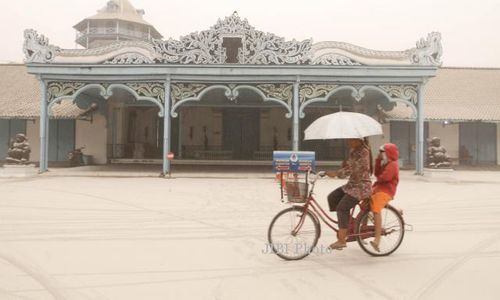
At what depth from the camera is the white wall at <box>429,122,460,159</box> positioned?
20.4 metres

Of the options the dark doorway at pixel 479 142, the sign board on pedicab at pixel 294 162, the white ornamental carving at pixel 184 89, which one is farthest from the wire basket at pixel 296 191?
the dark doorway at pixel 479 142

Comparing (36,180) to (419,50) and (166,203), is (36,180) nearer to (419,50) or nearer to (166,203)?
(166,203)

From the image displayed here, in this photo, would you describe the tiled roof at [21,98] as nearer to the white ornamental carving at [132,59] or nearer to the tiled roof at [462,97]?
the white ornamental carving at [132,59]

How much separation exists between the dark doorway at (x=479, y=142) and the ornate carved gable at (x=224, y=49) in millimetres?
12411

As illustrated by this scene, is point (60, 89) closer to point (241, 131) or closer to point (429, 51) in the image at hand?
point (241, 131)

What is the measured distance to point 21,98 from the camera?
19.9 metres

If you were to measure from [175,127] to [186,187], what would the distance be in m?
10.4

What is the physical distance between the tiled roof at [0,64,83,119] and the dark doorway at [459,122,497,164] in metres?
20.2

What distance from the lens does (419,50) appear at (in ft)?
44.1

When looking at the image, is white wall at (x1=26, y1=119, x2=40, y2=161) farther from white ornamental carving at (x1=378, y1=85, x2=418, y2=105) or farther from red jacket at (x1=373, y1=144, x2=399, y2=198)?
red jacket at (x1=373, y1=144, x2=399, y2=198)

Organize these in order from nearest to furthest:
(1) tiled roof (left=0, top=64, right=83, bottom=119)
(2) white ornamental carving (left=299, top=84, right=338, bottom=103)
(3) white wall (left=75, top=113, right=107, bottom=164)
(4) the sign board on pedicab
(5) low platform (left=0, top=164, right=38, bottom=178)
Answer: (4) the sign board on pedicab → (5) low platform (left=0, top=164, right=38, bottom=178) → (2) white ornamental carving (left=299, top=84, right=338, bottom=103) → (1) tiled roof (left=0, top=64, right=83, bottom=119) → (3) white wall (left=75, top=113, right=107, bottom=164)

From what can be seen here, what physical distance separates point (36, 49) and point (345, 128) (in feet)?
43.5

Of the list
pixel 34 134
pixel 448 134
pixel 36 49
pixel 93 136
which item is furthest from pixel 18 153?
pixel 448 134

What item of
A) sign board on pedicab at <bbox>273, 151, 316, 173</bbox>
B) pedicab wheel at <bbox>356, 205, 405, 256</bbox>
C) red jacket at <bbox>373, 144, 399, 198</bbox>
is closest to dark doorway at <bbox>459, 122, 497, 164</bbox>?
pedicab wheel at <bbox>356, 205, 405, 256</bbox>
